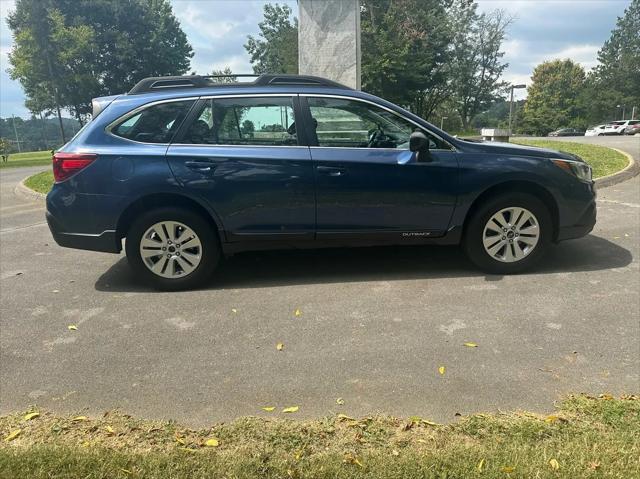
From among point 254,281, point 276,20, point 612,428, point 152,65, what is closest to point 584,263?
point 612,428

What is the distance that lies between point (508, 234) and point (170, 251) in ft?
10.4

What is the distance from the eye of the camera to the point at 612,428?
2436 millimetres

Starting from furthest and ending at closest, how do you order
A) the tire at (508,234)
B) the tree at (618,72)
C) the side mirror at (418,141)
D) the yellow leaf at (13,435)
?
the tree at (618,72)
the tire at (508,234)
the side mirror at (418,141)
the yellow leaf at (13,435)

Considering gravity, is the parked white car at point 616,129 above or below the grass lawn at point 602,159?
above

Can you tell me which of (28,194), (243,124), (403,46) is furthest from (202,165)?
(403,46)

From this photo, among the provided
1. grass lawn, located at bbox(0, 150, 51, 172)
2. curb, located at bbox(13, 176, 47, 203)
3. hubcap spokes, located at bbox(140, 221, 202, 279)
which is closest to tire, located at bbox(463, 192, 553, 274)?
hubcap spokes, located at bbox(140, 221, 202, 279)

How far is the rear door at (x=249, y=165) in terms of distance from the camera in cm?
439

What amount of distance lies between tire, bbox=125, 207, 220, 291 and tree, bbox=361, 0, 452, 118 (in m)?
30.2

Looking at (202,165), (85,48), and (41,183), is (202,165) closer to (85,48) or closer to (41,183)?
(41,183)

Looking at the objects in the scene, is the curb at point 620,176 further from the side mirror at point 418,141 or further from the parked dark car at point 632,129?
the parked dark car at point 632,129

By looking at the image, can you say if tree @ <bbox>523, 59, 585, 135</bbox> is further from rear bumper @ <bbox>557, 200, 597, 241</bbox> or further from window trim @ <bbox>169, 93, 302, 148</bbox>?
window trim @ <bbox>169, 93, 302, 148</bbox>

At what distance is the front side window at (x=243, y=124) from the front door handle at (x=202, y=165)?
20cm

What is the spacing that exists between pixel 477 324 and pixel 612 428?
4.46ft

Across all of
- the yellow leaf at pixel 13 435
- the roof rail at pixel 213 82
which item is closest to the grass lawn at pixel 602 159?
the roof rail at pixel 213 82
